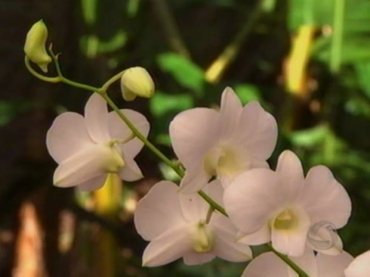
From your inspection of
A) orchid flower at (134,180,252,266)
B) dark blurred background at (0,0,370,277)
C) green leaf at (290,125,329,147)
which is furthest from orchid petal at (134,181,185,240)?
green leaf at (290,125,329,147)

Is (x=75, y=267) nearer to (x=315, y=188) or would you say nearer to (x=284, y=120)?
(x=284, y=120)

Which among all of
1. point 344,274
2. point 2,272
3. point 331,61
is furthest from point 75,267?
point 344,274

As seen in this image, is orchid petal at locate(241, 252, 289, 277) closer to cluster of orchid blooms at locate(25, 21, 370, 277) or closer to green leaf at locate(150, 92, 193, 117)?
cluster of orchid blooms at locate(25, 21, 370, 277)

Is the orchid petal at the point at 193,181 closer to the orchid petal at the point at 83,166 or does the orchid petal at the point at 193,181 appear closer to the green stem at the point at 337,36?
the orchid petal at the point at 83,166

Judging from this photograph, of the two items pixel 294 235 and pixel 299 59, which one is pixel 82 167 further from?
pixel 299 59

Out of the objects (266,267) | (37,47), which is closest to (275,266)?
(266,267)

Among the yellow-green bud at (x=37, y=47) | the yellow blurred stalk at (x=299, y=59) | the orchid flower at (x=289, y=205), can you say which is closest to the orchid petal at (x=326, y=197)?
the orchid flower at (x=289, y=205)
